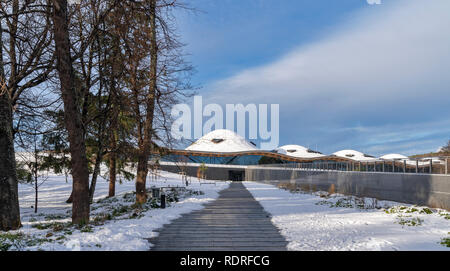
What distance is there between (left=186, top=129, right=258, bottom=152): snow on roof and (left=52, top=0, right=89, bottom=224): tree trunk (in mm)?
73172

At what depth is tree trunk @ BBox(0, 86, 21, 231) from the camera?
400 inches

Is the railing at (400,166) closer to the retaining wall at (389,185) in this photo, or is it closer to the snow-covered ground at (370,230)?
the retaining wall at (389,185)

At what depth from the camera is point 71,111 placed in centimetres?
902

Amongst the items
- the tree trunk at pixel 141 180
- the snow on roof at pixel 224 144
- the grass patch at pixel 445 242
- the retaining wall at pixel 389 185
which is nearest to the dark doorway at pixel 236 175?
the snow on roof at pixel 224 144

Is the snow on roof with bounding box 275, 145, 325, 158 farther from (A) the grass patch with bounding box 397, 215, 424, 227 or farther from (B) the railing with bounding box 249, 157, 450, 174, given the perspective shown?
(A) the grass patch with bounding box 397, 215, 424, 227

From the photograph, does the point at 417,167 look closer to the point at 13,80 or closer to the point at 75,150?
the point at 75,150

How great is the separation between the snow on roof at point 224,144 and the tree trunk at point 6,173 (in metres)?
72.1

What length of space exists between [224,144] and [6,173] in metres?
84.6

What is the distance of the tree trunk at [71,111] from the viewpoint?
882 cm

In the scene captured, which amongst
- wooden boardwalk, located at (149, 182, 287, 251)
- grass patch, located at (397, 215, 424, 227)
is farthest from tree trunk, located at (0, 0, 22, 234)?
grass patch, located at (397, 215, 424, 227)

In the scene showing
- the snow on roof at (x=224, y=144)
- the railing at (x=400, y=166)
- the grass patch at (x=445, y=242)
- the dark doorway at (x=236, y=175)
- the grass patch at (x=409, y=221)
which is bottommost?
the dark doorway at (x=236, y=175)

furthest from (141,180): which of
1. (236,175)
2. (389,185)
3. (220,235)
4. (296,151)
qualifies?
(296,151)
